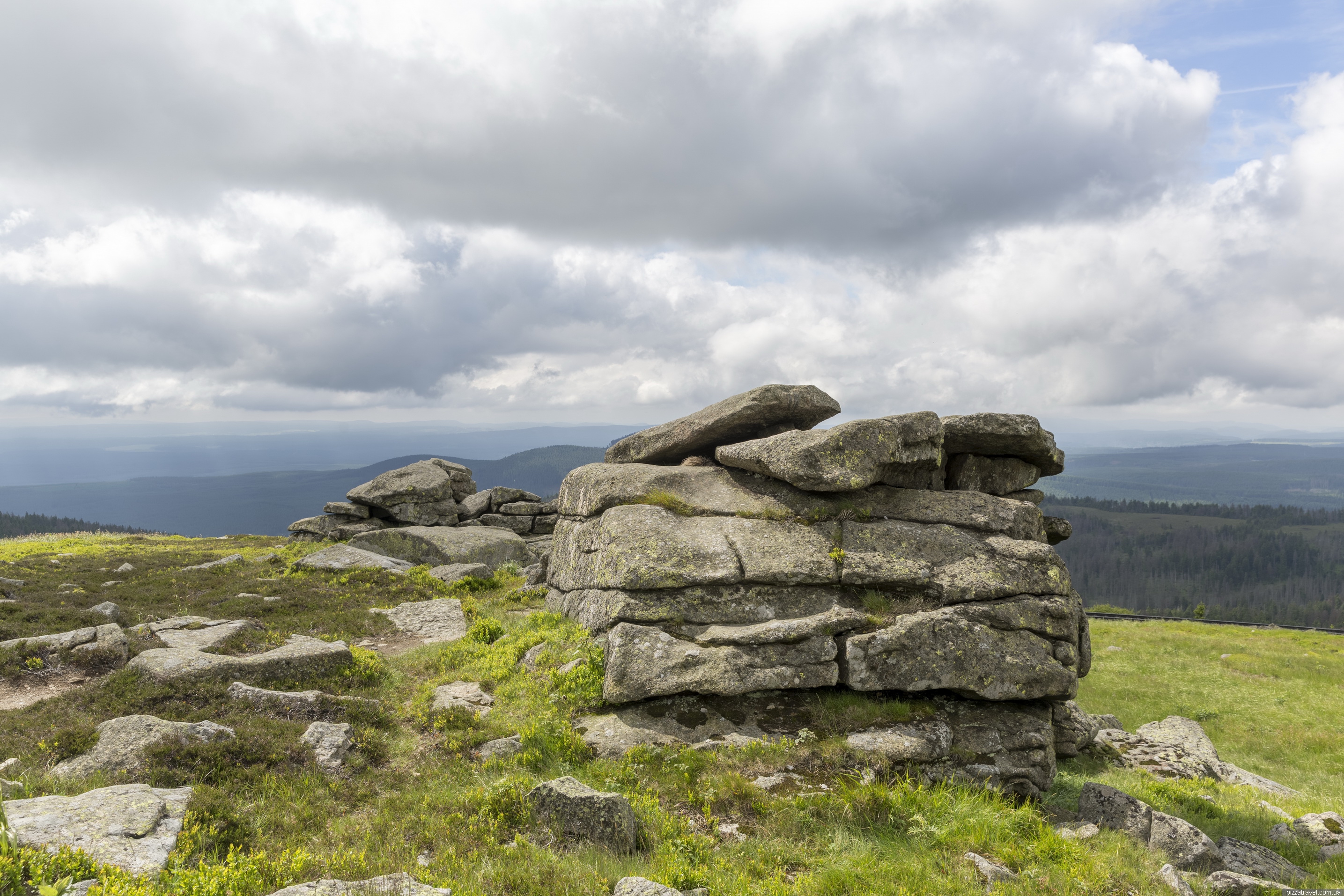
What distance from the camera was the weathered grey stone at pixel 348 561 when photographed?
34.2 m

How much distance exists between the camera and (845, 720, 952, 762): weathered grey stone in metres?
14.3

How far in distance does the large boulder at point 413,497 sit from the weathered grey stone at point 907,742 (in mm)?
40709

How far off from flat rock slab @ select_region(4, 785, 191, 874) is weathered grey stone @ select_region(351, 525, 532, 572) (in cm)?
2951

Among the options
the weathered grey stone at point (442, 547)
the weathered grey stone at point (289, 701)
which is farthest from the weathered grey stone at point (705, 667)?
the weathered grey stone at point (442, 547)

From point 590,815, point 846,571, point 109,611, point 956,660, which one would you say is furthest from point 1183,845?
point 109,611

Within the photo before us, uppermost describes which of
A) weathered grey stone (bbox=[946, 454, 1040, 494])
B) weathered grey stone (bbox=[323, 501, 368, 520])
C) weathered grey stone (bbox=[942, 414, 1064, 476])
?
weathered grey stone (bbox=[942, 414, 1064, 476])

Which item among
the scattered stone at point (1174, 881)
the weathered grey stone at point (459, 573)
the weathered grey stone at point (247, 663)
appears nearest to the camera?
the scattered stone at point (1174, 881)

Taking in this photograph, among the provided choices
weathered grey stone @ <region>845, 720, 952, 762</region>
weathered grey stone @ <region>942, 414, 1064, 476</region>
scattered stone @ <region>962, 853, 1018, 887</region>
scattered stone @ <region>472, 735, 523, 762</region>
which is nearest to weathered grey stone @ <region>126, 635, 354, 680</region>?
scattered stone @ <region>472, 735, 523, 762</region>

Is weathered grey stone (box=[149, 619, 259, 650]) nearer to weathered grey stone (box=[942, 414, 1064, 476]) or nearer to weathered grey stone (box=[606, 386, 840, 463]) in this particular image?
weathered grey stone (box=[606, 386, 840, 463])

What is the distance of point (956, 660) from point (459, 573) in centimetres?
2524

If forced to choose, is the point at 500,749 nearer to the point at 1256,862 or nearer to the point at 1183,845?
the point at 1183,845

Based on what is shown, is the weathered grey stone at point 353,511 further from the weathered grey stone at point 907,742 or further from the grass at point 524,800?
the weathered grey stone at point 907,742

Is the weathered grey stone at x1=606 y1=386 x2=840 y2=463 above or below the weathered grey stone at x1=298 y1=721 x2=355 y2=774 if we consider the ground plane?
above

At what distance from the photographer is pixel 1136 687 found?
36.8 metres
